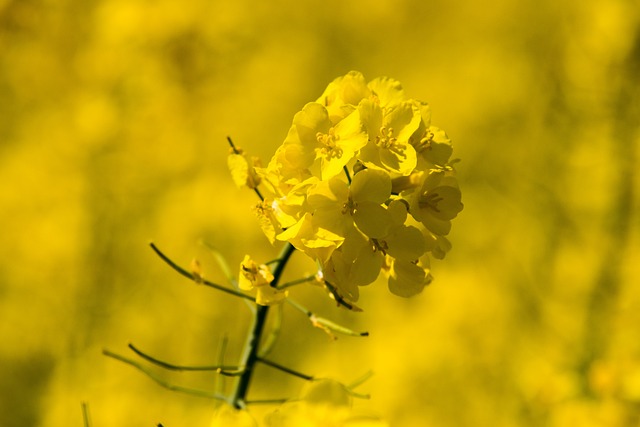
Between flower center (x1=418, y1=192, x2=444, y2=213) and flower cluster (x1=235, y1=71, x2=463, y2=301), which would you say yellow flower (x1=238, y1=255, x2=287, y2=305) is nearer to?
flower cluster (x1=235, y1=71, x2=463, y2=301)

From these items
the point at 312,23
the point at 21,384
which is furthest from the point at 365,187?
the point at 312,23

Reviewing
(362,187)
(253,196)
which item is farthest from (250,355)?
(253,196)

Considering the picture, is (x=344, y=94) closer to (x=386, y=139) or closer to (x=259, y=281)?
(x=386, y=139)

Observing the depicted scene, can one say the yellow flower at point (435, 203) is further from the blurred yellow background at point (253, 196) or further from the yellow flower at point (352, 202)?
the blurred yellow background at point (253, 196)

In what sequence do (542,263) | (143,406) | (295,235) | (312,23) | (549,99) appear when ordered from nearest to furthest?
(295,235) < (143,406) < (542,263) < (549,99) < (312,23)

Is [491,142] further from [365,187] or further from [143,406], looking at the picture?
[365,187]

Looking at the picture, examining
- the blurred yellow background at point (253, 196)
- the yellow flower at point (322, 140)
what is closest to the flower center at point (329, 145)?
the yellow flower at point (322, 140)

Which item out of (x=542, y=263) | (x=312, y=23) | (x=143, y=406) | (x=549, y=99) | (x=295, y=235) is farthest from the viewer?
(x=312, y=23)
